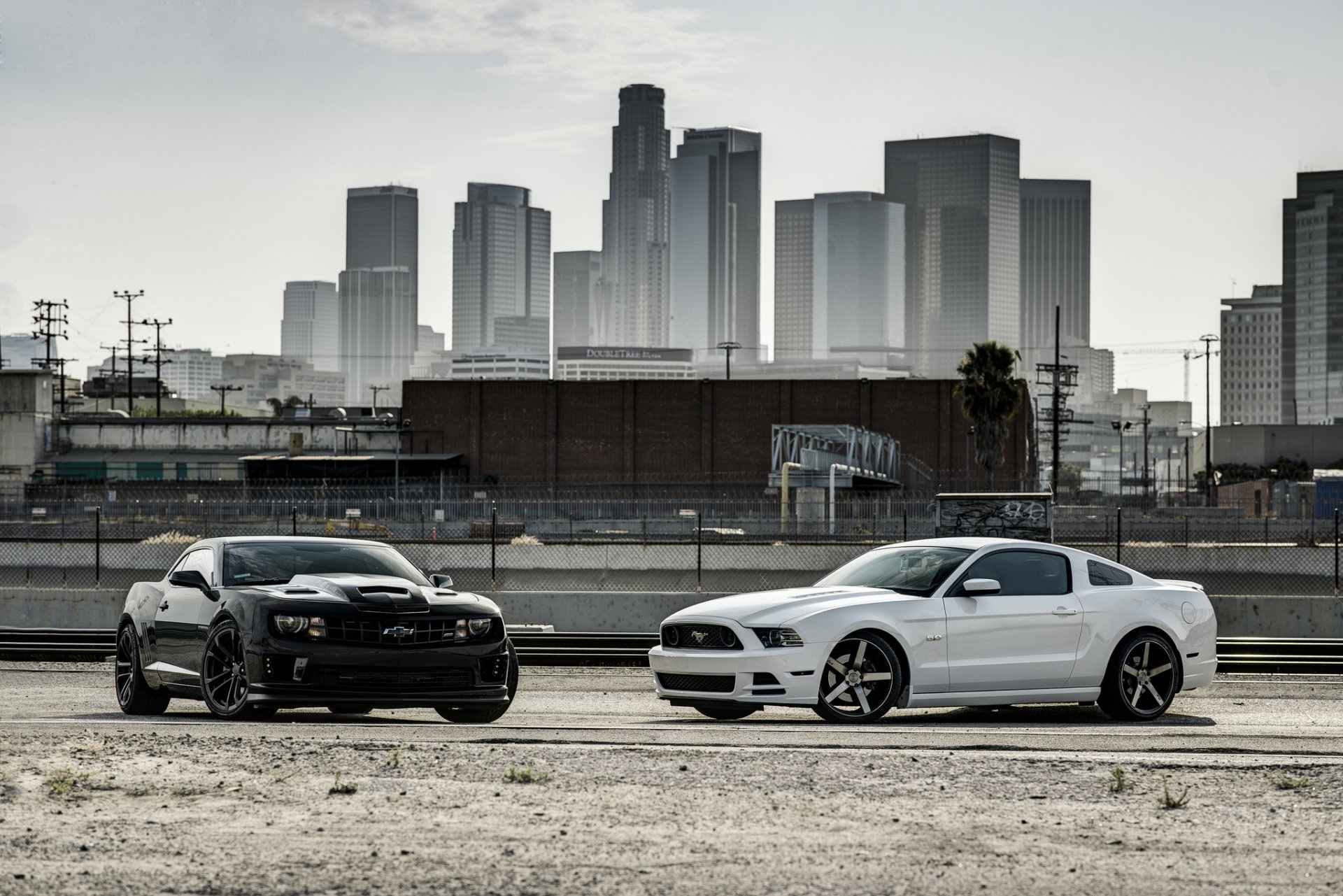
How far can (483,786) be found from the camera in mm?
7766

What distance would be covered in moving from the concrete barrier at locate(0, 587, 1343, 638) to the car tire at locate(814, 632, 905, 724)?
12679 millimetres

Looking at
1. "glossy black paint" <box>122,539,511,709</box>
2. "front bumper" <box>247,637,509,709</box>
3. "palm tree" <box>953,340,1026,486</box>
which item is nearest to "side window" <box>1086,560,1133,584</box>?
"glossy black paint" <box>122,539,511,709</box>

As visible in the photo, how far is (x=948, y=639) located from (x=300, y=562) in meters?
4.89

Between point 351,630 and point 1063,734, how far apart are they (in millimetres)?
4943

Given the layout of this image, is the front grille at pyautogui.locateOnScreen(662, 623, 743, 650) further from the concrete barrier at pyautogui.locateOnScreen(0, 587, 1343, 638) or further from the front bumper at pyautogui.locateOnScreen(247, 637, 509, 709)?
the concrete barrier at pyautogui.locateOnScreen(0, 587, 1343, 638)

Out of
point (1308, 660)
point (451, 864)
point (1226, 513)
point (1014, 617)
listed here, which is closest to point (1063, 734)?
point (1014, 617)

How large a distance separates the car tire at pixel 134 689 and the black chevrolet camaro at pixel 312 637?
1cm

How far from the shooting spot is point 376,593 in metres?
10.9

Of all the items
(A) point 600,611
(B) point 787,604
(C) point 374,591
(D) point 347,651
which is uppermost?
(C) point 374,591

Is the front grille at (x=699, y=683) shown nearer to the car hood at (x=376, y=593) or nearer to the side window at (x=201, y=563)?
the car hood at (x=376, y=593)

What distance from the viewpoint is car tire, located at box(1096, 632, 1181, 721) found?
12094mm

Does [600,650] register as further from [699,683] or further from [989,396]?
[989,396]

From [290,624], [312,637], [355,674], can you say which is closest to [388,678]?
[355,674]

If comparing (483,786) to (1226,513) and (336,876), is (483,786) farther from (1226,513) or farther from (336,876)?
(1226,513)
